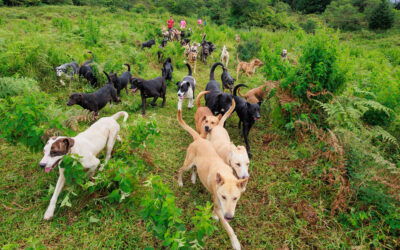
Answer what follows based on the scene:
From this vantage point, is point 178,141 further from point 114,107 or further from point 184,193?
point 114,107

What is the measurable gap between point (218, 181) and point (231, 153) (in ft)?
2.73

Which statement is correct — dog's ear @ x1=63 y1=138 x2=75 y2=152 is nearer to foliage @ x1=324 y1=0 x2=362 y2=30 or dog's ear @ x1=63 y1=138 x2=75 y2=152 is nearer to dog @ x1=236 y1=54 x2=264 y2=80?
dog @ x1=236 y1=54 x2=264 y2=80

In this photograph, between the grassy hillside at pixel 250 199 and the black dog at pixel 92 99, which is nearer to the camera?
the grassy hillside at pixel 250 199

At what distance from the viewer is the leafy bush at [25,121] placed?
294 cm

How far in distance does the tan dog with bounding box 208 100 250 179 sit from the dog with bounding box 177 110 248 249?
0.58 feet

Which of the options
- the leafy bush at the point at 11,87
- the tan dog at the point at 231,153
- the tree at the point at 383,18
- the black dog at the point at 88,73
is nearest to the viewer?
the tan dog at the point at 231,153

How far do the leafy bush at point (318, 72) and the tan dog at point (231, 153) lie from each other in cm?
224

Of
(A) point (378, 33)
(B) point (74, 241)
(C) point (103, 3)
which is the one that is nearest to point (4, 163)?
(B) point (74, 241)

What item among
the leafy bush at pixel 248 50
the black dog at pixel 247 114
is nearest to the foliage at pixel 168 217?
the black dog at pixel 247 114

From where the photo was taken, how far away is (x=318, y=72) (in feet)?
16.0

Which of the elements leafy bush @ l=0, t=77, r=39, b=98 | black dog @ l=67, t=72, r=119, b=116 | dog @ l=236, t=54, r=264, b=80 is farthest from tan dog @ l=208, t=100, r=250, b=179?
dog @ l=236, t=54, r=264, b=80

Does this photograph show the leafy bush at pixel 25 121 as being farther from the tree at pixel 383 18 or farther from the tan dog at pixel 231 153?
the tree at pixel 383 18

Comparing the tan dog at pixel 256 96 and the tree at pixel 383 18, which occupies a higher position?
the tree at pixel 383 18

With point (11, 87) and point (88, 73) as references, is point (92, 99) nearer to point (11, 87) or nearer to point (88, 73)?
point (11, 87)
